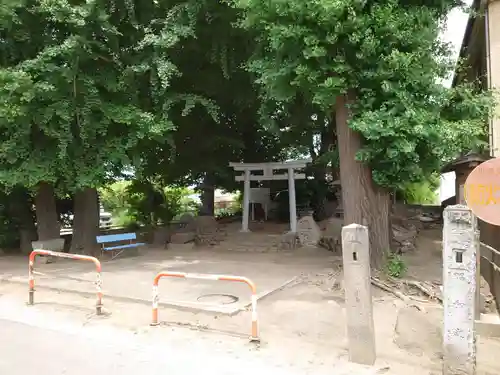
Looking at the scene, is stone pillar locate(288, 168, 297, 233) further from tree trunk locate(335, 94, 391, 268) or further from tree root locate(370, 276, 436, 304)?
tree root locate(370, 276, 436, 304)

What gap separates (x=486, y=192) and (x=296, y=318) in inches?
142

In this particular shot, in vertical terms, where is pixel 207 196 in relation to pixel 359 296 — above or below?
above

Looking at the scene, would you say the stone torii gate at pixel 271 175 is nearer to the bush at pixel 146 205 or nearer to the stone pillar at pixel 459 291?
the bush at pixel 146 205

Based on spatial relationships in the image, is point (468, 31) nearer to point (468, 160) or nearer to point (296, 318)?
point (468, 160)

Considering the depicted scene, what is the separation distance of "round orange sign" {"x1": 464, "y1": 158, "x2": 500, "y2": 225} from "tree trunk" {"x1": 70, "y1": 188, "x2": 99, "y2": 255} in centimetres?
1261

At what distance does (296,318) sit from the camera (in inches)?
275

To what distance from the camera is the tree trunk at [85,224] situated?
14.6 meters

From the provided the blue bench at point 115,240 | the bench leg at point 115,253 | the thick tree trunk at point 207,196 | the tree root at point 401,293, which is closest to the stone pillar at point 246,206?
the thick tree trunk at point 207,196

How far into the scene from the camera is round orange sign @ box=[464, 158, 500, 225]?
4.59 m

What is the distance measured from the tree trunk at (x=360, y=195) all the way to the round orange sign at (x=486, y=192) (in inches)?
186

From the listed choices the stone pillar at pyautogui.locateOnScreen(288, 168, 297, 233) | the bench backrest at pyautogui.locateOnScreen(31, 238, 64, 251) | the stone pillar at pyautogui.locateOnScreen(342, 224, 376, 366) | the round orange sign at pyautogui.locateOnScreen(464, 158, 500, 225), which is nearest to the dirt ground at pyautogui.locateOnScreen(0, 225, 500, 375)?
the stone pillar at pyautogui.locateOnScreen(342, 224, 376, 366)

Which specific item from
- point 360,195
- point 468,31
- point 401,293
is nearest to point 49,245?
A: point 360,195

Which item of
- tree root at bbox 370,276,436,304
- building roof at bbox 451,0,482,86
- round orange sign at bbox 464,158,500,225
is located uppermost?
building roof at bbox 451,0,482,86

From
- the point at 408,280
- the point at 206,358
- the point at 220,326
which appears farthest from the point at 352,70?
the point at 206,358
